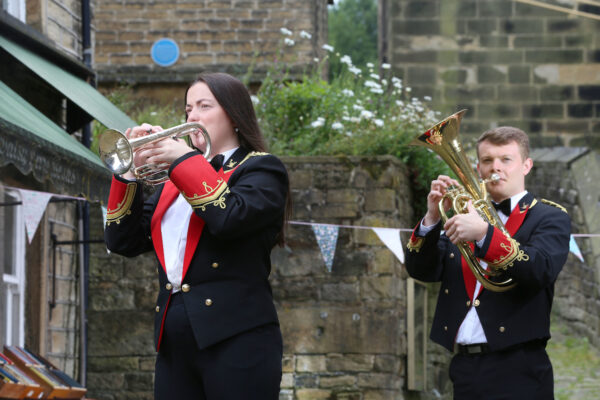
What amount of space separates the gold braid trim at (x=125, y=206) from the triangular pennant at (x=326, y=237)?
16.1ft

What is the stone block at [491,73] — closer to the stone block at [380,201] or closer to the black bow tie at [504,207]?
the stone block at [380,201]

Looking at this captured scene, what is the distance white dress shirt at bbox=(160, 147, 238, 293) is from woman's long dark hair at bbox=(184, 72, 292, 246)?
0.09m

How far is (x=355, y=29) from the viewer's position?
120 ft

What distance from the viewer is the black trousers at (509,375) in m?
3.50

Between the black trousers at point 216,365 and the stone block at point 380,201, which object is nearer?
the black trousers at point 216,365

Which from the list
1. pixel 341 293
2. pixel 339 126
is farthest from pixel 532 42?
pixel 341 293

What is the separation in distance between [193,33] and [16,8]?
684cm

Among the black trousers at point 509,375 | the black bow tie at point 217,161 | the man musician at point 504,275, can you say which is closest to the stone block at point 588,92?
the man musician at point 504,275

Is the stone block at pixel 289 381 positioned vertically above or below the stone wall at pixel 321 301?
below

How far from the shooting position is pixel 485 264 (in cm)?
372

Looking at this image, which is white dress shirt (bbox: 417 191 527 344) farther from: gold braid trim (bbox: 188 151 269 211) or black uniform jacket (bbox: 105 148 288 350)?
gold braid trim (bbox: 188 151 269 211)

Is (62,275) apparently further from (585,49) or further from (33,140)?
(585,49)

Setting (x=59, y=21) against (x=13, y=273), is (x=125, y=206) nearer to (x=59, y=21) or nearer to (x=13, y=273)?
(x=13, y=273)

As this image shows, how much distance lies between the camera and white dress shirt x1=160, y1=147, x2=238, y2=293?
9.92 ft
